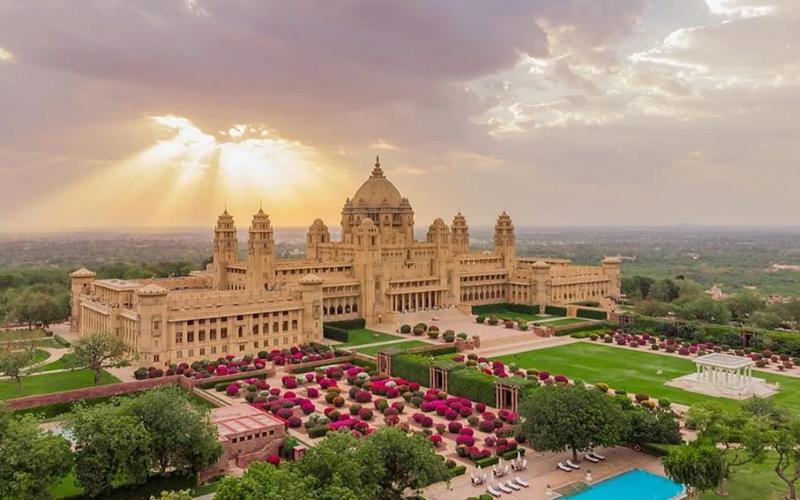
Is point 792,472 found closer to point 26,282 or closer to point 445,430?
point 445,430

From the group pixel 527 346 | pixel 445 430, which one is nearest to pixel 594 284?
pixel 527 346

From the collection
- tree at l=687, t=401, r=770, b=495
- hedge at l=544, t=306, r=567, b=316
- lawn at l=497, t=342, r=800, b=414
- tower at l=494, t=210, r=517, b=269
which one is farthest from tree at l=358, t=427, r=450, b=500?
tower at l=494, t=210, r=517, b=269

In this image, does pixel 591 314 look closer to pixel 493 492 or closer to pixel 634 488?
pixel 634 488

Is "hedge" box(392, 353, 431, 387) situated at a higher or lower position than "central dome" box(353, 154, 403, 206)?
lower

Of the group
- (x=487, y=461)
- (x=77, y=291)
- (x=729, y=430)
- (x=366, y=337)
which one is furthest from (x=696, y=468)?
(x=77, y=291)

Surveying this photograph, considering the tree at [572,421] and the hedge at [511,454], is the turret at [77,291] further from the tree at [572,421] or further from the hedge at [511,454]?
the tree at [572,421]

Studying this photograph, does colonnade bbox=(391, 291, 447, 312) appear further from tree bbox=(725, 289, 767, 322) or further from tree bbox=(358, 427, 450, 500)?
tree bbox=(358, 427, 450, 500)
